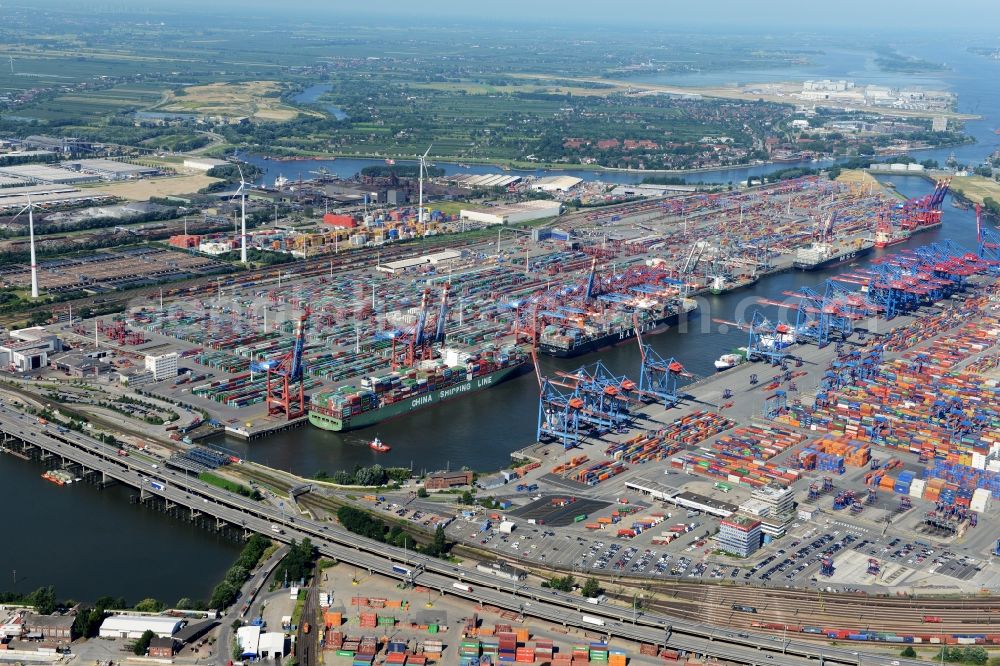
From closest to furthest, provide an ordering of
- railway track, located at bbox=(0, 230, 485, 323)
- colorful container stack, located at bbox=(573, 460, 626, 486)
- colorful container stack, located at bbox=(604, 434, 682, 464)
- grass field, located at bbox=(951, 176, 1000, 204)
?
colorful container stack, located at bbox=(573, 460, 626, 486) → colorful container stack, located at bbox=(604, 434, 682, 464) → railway track, located at bbox=(0, 230, 485, 323) → grass field, located at bbox=(951, 176, 1000, 204)

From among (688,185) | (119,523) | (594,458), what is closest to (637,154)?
(688,185)

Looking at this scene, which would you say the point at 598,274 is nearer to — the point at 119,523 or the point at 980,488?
the point at 980,488

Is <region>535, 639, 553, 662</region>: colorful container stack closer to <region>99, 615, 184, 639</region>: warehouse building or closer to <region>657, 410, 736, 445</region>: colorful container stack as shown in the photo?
<region>99, 615, 184, 639</region>: warehouse building

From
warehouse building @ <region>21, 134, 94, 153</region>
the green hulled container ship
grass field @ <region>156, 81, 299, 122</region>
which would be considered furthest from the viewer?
grass field @ <region>156, 81, 299, 122</region>

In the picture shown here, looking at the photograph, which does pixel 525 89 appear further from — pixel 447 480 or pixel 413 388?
pixel 447 480

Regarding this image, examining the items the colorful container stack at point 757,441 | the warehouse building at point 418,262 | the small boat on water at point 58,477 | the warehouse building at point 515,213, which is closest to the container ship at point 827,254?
the warehouse building at point 515,213

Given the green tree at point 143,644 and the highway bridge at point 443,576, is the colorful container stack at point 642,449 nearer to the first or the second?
the highway bridge at point 443,576

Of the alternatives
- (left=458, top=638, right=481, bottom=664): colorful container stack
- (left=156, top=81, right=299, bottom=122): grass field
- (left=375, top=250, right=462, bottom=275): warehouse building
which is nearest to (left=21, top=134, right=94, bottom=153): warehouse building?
(left=156, top=81, right=299, bottom=122): grass field
